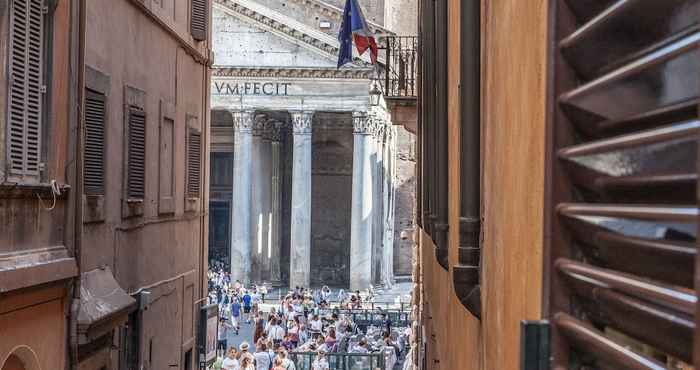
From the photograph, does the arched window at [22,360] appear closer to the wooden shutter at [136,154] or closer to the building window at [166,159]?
the wooden shutter at [136,154]

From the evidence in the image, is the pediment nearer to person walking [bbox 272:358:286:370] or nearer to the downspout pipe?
person walking [bbox 272:358:286:370]

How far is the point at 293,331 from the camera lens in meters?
21.0

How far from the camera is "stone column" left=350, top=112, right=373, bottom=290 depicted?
32.9m

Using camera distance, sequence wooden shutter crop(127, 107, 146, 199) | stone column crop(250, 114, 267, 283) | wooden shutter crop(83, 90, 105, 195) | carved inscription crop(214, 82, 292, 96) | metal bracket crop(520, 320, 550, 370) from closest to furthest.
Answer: metal bracket crop(520, 320, 550, 370), wooden shutter crop(83, 90, 105, 195), wooden shutter crop(127, 107, 146, 199), carved inscription crop(214, 82, 292, 96), stone column crop(250, 114, 267, 283)

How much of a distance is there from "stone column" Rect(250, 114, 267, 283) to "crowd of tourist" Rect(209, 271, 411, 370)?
2.33m

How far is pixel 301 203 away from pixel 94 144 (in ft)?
83.4

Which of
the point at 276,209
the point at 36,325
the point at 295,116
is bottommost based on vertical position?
the point at 36,325

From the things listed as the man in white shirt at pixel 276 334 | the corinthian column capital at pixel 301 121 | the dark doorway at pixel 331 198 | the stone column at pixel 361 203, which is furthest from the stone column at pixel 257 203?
the man in white shirt at pixel 276 334

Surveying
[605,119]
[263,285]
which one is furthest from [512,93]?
[263,285]

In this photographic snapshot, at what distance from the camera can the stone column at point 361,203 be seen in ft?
108

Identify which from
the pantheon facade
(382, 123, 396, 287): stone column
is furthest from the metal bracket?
(382, 123, 396, 287): stone column

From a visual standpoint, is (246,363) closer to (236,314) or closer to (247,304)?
(236,314)

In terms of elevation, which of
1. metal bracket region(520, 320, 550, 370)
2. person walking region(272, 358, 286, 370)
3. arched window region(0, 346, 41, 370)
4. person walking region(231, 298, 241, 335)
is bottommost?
person walking region(231, 298, 241, 335)

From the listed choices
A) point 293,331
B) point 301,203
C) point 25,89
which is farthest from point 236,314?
point 25,89
